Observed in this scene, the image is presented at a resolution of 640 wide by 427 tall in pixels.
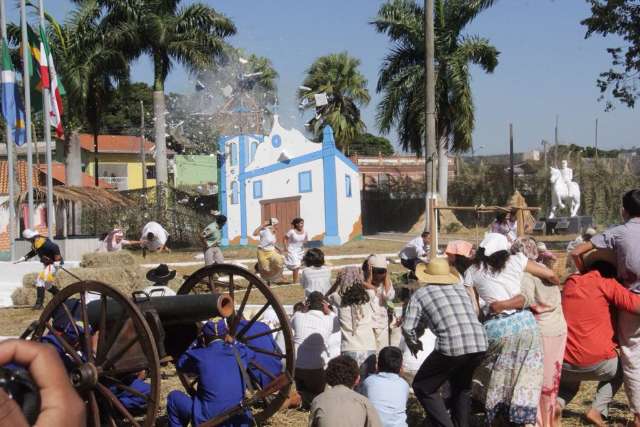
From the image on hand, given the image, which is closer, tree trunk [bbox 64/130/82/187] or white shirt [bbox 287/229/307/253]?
white shirt [bbox 287/229/307/253]

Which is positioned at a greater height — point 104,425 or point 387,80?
point 387,80

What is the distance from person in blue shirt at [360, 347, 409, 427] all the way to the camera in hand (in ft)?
10.2

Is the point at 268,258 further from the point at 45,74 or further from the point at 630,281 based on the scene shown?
the point at 45,74

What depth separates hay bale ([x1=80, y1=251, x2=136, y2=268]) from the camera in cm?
1703

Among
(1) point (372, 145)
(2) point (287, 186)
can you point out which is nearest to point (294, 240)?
(2) point (287, 186)

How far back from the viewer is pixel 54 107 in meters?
22.7

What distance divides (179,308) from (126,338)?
0.50 m

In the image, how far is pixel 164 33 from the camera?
3072 cm

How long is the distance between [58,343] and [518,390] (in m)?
3.13

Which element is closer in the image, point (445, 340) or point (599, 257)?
point (445, 340)

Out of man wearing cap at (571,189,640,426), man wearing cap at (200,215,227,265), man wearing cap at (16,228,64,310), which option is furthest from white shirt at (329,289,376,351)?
man wearing cap at (200,215,227,265)

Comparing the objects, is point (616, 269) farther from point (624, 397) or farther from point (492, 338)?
point (624, 397)

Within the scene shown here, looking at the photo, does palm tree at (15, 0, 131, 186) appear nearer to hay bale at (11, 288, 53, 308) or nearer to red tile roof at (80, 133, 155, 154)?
hay bale at (11, 288, 53, 308)

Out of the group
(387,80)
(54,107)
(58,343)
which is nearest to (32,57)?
(54,107)
